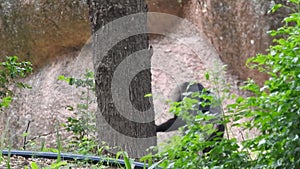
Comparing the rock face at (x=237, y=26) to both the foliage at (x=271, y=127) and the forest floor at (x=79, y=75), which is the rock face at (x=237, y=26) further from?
the foliage at (x=271, y=127)

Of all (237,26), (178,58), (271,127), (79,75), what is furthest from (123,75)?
(79,75)

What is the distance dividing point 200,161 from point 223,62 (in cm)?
395

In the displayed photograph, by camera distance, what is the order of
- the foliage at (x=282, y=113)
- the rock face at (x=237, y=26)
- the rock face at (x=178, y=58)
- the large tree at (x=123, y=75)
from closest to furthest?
the foliage at (x=282, y=113) < the large tree at (x=123, y=75) < the rock face at (x=237, y=26) < the rock face at (x=178, y=58)

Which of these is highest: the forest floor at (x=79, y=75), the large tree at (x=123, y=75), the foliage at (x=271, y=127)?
the forest floor at (x=79, y=75)

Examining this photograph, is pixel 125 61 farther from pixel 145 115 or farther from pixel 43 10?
pixel 43 10

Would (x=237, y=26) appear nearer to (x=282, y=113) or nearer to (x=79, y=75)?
(x=79, y=75)

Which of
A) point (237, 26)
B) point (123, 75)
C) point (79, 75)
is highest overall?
point (237, 26)

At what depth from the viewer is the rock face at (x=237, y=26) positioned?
17.2ft

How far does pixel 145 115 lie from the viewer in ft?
9.86

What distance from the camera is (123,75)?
300cm

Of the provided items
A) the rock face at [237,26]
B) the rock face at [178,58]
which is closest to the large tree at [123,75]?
the rock face at [178,58]

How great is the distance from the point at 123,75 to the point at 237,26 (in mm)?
2737

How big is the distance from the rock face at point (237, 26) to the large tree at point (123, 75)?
7.89ft

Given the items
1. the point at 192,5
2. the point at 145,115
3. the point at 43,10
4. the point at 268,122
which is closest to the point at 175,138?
the point at 268,122
